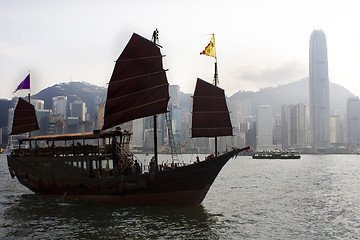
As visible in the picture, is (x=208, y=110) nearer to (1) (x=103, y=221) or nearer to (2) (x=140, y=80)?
(2) (x=140, y=80)

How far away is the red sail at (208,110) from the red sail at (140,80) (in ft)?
8.09

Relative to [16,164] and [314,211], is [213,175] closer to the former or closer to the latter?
[314,211]

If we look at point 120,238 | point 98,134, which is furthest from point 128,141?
point 120,238

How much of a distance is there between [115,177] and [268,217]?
1032cm

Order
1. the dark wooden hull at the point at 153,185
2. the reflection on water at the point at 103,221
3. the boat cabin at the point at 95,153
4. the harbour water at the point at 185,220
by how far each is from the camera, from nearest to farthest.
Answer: the reflection on water at the point at 103,221
the harbour water at the point at 185,220
the dark wooden hull at the point at 153,185
the boat cabin at the point at 95,153

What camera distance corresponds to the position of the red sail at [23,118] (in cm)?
3422

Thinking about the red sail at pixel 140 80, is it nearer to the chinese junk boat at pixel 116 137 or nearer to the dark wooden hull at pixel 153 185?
the chinese junk boat at pixel 116 137

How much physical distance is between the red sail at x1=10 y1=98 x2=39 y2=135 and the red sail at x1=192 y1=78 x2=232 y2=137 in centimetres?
1729

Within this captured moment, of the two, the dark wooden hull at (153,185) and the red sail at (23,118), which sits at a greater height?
the red sail at (23,118)

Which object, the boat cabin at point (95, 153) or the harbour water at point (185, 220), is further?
the boat cabin at point (95, 153)

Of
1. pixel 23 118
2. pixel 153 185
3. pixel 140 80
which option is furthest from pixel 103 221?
pixel 23 118

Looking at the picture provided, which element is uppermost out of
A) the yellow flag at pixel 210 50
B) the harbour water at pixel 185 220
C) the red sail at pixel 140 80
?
the yellow flag at pixel 210 50

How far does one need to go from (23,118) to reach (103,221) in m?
18.5

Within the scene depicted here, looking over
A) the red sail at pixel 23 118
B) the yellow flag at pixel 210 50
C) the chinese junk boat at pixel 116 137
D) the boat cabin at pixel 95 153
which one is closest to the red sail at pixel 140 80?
the chinese junk boat at pixel 116 137
